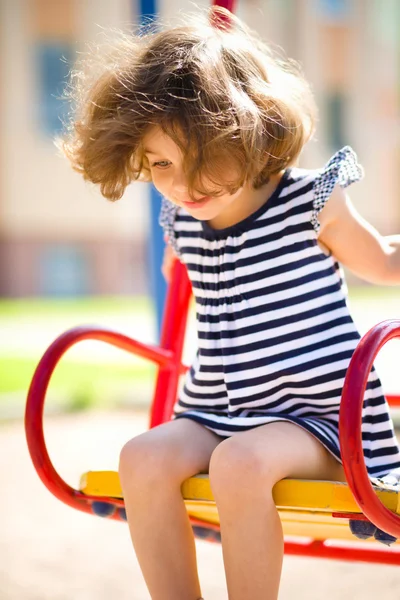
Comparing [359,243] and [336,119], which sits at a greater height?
[336,119]

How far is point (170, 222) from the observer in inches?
55.4

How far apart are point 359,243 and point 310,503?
356 millimetres

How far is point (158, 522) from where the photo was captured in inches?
42.9

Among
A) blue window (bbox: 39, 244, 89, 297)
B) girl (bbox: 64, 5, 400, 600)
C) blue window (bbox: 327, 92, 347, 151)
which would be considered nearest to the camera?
girl (bbox: 64, 5, 400, 600)

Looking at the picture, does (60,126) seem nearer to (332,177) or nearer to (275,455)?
(332,177)

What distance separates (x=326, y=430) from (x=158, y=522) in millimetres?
246

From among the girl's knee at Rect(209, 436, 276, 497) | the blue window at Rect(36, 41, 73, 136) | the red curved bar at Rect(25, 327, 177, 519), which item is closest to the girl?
the girl's knee at Rect(209, 436, 276, 497)

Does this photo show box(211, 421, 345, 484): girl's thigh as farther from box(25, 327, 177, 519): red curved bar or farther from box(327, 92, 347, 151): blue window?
box(327, 92, 347, 151): blue window

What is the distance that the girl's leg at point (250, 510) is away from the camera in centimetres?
99

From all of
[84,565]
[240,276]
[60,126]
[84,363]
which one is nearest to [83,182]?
[60,126]

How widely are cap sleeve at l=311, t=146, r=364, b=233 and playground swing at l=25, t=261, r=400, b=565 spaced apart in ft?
0.78

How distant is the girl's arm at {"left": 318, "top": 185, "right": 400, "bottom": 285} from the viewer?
114 centimetres

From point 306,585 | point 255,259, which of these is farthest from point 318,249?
point 306,585

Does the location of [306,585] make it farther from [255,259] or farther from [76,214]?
[76,214]
